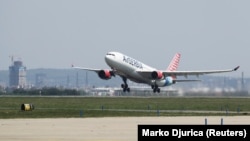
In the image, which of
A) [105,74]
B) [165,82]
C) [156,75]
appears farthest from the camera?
[165,82]

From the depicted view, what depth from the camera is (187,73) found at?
12775cm

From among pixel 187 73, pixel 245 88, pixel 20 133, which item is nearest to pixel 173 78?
pixel 187 73

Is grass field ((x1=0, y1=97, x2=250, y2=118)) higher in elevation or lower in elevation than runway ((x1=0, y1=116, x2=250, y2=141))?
higher

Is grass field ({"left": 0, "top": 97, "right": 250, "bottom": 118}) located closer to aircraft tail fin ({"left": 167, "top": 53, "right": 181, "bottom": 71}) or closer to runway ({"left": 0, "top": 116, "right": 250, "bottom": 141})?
runway ({"left": 0, "top": 116, "right": 250, "bottom": 141})

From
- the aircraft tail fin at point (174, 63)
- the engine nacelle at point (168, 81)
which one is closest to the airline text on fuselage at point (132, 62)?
Answer: the engine nacelle at point (168, 81)

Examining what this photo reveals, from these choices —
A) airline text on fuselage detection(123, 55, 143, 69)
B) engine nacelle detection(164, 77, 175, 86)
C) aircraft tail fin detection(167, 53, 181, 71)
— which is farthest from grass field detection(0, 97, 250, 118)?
aircraft tail fin detection(167, 53, 181, 71)

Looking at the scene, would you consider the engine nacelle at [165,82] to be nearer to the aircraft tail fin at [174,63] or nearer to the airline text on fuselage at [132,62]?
the airline text on fuselage at [132,62]

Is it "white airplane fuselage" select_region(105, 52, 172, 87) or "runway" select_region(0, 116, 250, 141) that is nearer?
"runway" select_region(0, 116, 250, 141)

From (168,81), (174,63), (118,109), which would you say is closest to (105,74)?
(168,81)

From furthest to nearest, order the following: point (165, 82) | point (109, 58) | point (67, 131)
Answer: point (165, 82) < point (109, 58) < point (67, 131)

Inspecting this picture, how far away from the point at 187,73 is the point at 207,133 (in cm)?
9996

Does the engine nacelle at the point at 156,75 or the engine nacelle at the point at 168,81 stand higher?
the engine nacelle at the point at 156,75

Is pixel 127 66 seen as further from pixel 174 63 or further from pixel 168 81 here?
pixel 174 63

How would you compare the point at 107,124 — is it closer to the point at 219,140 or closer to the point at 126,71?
the point at 219,140
